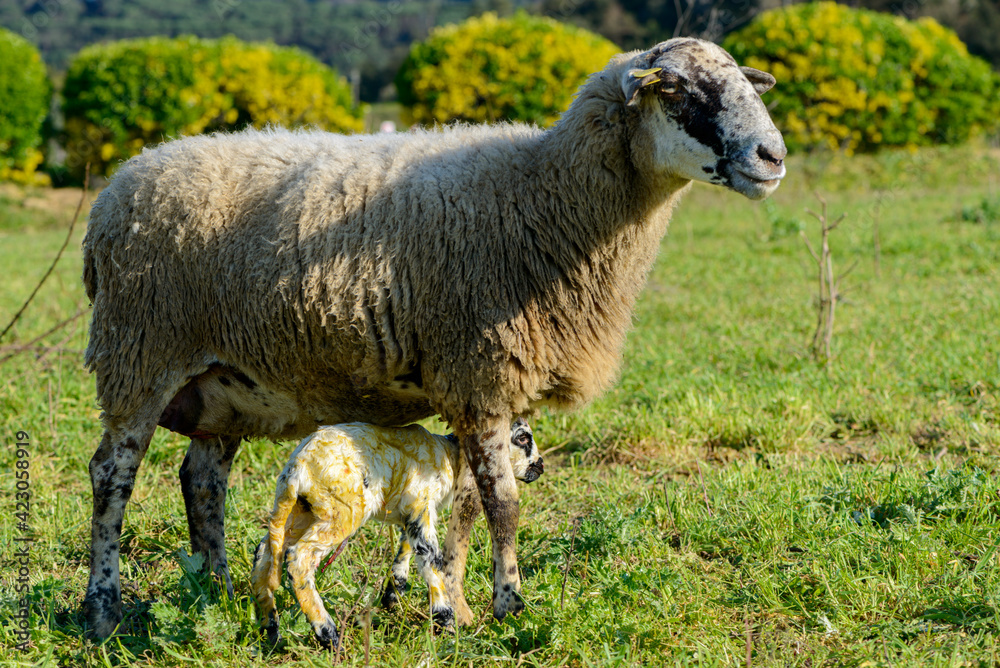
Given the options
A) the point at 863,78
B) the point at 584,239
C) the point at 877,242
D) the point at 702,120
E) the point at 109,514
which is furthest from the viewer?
the point at 863,78

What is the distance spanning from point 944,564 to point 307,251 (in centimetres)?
261

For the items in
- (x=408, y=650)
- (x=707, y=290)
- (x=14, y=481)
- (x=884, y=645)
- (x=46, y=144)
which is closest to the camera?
(x=884, y=645)

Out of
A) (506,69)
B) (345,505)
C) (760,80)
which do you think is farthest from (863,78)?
(345,505)

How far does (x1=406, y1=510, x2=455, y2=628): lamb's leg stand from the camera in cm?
286

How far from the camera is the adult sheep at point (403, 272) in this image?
2.96 m

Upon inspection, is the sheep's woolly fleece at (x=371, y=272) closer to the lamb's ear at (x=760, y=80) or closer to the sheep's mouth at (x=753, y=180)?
the sheep's mouth at (x=753, y=180)

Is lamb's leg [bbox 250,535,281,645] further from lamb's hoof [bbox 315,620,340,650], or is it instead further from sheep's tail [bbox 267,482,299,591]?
lamb's hoof [bbox 315,620,340,650]

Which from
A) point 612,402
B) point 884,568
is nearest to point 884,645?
point 884,568

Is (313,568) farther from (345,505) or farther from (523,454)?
(523,454)

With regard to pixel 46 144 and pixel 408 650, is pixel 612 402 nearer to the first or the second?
pixel 408 650

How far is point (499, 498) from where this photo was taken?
2955 millimetres

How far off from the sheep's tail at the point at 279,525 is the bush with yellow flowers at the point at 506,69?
12.1 metres

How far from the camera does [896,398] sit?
485cm

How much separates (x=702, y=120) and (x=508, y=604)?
1.83 meters
